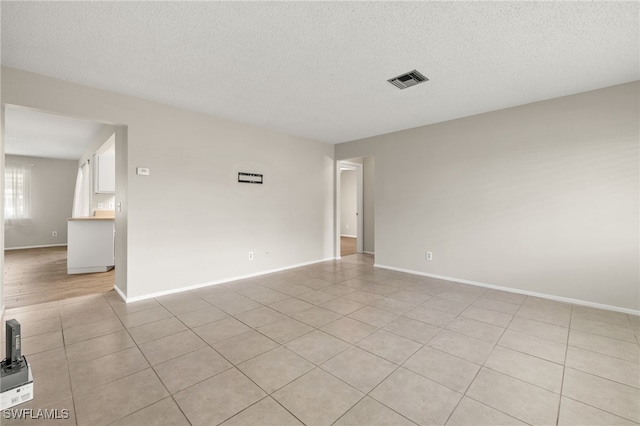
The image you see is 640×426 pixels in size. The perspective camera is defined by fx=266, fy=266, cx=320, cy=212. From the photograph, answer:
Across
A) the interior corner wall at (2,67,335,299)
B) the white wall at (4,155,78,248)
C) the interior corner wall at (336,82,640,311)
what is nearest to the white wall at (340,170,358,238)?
the interior corner wall at (2,67,335,299)

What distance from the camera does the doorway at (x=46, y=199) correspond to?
4.01 meters

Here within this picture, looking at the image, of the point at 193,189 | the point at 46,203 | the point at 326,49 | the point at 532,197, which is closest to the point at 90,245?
the point at 193,189

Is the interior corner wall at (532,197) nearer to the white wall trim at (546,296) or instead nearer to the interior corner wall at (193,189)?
the white wall trim at (546,296)

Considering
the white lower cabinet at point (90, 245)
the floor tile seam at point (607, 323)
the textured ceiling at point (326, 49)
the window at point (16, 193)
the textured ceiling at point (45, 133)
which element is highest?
the textured ceiling at point (45, 133)

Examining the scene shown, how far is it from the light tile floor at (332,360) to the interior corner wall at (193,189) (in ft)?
2.19

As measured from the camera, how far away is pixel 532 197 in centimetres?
367

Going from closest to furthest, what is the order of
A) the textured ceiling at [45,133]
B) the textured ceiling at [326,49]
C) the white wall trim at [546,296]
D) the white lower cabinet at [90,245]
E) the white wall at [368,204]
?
the textured ceiling at [326,49] → the white wall trim at [546,296] → the textured ceiling at [45,133] → the white lower cabinet at [90,245] → the white wall at [368,204]

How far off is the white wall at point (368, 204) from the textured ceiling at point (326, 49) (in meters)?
3.75

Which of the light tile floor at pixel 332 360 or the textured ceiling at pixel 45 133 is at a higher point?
the textured ceiling at pixel 45 133

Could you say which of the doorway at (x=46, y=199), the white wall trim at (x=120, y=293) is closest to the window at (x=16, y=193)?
the doorway at (x=46, y=199)

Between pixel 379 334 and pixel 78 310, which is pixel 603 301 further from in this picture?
pixel 78 310

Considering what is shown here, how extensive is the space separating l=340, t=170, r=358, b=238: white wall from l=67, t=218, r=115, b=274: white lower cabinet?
23.4 feet

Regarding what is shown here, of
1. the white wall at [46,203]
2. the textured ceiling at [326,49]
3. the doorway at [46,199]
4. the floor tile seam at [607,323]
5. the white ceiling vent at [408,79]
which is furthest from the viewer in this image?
the white wall at [46,203]

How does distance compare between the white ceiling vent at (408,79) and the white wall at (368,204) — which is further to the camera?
the white wall at (368,204)
